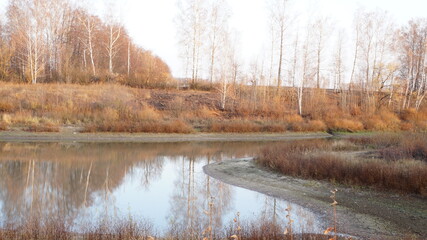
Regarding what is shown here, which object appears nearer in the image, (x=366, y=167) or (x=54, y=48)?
(x=366, y=167)

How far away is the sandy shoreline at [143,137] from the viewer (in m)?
24.9

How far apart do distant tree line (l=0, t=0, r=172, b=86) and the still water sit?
19542 mm

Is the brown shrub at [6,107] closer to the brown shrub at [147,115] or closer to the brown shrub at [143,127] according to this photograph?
the brown shrub at [143,127]

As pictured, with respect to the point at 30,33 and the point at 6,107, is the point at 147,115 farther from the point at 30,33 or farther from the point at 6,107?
the point at 30,33

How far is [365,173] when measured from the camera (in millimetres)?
12000

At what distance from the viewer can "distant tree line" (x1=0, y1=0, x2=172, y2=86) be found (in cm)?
3788

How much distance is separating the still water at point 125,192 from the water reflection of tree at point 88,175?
0.08ft

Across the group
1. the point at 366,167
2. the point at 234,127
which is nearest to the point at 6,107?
the point at 234,127

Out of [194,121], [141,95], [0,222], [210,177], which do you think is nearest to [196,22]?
[141,95]

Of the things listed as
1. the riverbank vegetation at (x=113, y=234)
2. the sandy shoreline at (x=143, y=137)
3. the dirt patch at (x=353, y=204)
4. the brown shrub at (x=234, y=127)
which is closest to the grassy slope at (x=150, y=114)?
the brown shrub at (x=234, y=127)

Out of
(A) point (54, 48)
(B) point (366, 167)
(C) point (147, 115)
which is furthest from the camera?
(A) point (54, 48)

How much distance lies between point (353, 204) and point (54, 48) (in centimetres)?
4104

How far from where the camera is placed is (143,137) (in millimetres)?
27266

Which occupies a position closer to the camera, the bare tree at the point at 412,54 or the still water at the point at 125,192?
the still water at the point at 125,192
